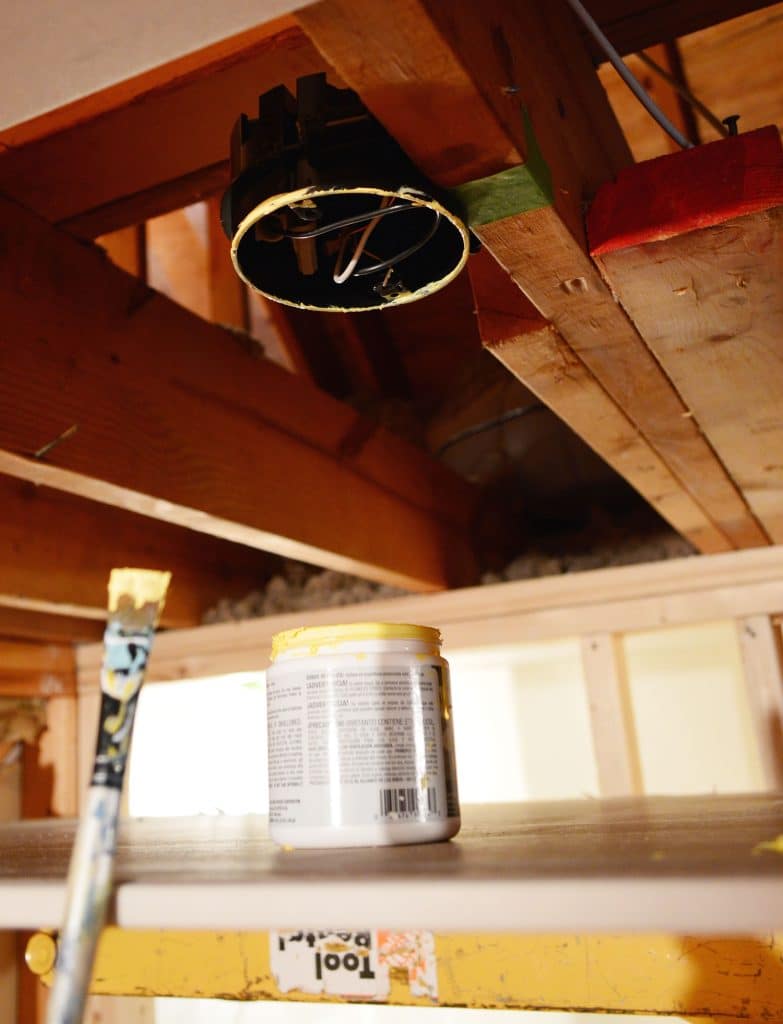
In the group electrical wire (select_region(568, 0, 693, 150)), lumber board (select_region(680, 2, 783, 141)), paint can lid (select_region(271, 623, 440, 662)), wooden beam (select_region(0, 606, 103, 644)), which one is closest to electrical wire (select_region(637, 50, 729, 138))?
electrical wire (select_region(568, 0, 693, 150))

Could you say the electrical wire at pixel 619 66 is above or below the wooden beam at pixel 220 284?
below

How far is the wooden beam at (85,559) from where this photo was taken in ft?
4.15

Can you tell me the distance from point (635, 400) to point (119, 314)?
20.9 inches

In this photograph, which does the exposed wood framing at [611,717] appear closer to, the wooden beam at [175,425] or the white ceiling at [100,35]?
the wooden beam at [175,425]

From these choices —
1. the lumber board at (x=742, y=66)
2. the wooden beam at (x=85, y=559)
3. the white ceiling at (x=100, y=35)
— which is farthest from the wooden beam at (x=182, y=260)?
the white ceiling at (x=100, y=35)

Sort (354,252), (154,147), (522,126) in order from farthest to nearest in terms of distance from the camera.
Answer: (154,147) < (354,252) < (522,126)

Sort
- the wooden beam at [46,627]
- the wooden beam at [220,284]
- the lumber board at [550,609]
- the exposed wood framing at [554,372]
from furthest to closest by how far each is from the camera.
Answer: the wooden beam at [220,284] → the wooden beam at [46,627] → the lumber board at [550,609] → the exposed wood framing at [554,372]

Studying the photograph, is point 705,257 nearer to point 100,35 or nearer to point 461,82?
point 461,82

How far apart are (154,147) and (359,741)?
0.56 meters

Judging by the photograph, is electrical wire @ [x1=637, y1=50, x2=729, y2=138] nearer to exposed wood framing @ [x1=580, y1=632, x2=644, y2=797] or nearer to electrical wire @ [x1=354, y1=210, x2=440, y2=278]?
electrical wire @ [x1=354, y1=210, x2=440, y2=278]

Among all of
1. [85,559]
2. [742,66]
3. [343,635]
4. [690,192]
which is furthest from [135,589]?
[742,66]

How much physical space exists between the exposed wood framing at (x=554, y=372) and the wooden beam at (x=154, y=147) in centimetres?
24

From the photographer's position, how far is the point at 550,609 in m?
1.49

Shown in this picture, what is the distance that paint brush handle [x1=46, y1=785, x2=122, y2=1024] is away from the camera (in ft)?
1.17
